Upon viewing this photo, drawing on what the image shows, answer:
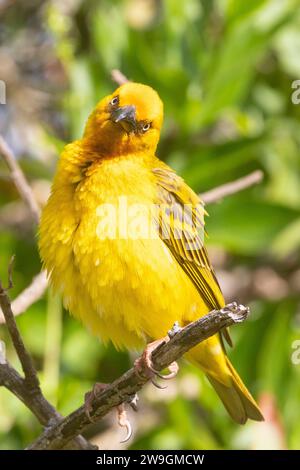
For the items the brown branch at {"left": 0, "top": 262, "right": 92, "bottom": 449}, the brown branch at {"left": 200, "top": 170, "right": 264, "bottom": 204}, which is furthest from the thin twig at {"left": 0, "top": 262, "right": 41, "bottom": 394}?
the brown branch at {"left": 200, "top": 170, "right": 264, "bottom": 204}

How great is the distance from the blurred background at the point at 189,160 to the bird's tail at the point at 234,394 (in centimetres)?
51

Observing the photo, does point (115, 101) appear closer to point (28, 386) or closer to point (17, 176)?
point (17, 176)

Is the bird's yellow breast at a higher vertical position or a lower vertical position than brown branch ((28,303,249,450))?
higher

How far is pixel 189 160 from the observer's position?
5.98 metres

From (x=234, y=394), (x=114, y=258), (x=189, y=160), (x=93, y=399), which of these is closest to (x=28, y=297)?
(x=114, y=258)

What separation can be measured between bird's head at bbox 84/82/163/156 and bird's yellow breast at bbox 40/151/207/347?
0.11m

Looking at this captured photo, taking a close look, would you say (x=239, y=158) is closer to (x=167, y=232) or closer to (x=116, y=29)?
(x=116, y=29)

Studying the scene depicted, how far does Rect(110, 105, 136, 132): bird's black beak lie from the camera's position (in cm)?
436

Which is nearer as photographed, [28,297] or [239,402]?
[28,297]

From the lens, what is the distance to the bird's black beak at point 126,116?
4.36 meters

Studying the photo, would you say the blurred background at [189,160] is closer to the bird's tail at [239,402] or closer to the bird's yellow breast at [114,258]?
the bird's tail at [239,402]

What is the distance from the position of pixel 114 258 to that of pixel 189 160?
6.75ft

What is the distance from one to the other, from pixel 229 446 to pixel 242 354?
0.69 m

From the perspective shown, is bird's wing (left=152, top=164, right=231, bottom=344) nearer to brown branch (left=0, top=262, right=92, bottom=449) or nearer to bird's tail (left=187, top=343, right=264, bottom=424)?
bird's tail (left=187, top=343, right=264, bottom=424)
